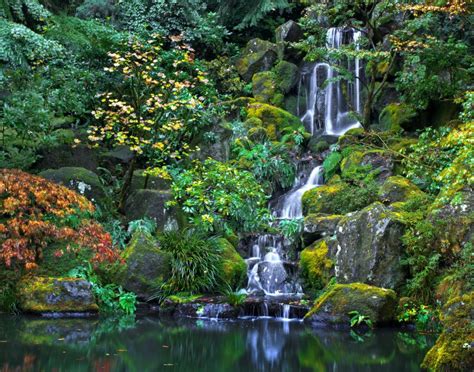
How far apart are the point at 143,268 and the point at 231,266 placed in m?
1.74

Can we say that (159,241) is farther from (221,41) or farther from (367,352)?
(221,41)

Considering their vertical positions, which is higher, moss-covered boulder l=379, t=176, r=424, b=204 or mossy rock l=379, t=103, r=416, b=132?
mossy rock l=379, t=103, r=416, b=132

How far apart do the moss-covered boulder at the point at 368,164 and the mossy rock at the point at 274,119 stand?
3.64m

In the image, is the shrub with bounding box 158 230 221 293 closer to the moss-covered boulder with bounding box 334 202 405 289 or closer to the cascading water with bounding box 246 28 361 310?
the cascading water with bounding box 246 28 361 310

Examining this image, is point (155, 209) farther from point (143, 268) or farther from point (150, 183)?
point (143, 268)

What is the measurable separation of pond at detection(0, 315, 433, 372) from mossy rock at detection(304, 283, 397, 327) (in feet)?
1.09

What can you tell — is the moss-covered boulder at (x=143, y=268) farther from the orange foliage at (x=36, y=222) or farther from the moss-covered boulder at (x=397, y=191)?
the moss-covered boulder at (x=397, y=191)

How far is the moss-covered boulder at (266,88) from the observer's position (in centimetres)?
2006

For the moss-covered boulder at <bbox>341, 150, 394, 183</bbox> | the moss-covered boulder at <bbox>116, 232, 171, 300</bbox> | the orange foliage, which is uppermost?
the moss-covered boulder at <bbox>341, 150, 394, 183</bbox>

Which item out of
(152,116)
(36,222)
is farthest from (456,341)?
(152,116)

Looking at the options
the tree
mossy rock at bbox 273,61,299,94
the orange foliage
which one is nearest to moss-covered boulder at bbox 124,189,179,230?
the tree

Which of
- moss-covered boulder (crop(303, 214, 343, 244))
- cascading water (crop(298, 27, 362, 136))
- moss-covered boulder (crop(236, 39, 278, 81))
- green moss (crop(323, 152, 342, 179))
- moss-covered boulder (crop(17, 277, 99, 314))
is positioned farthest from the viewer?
moss-covered boulder (crop(236, 39, 278, 81))

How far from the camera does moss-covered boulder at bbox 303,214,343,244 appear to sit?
1217 centimetres

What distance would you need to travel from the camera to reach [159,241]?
38.5 feet
